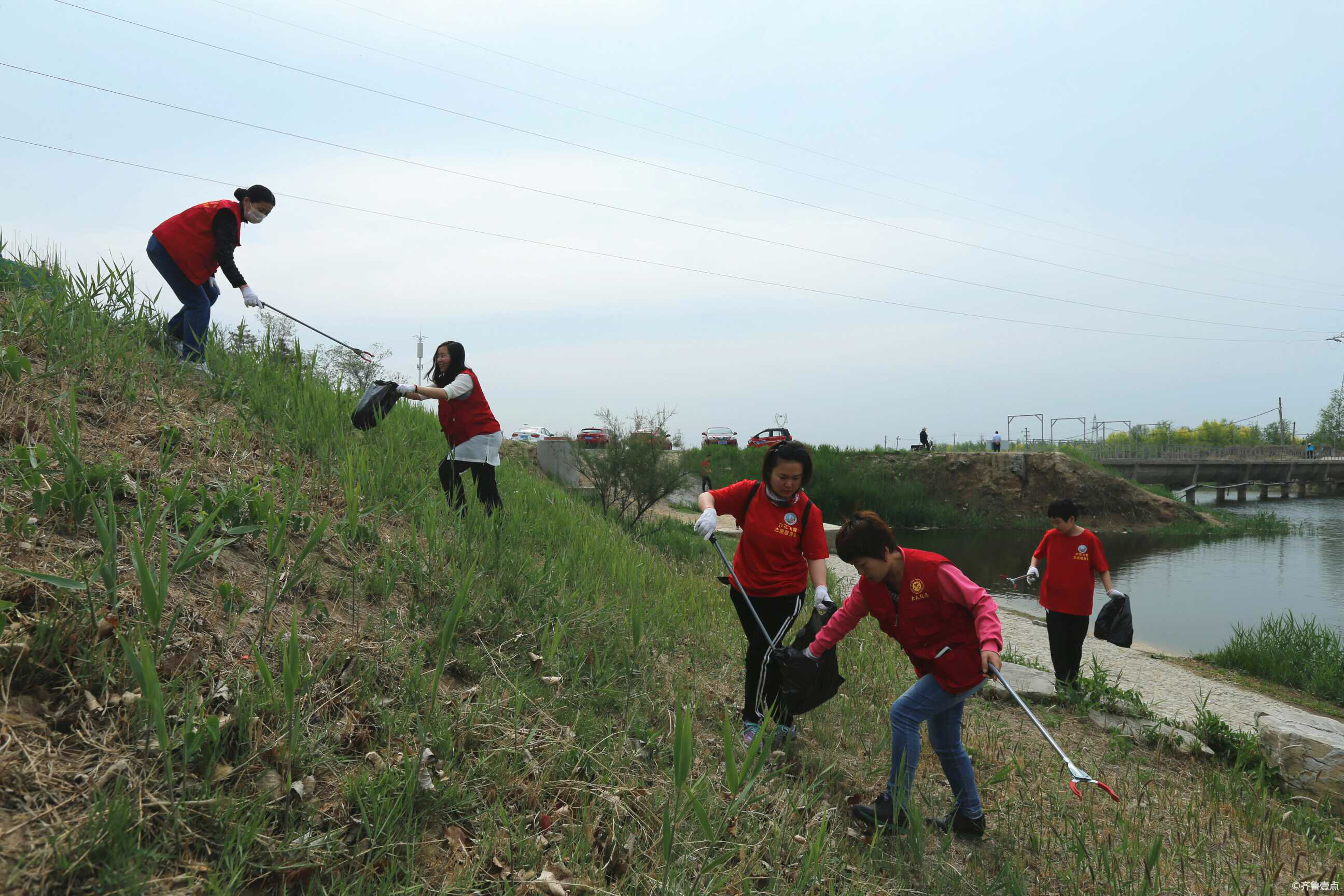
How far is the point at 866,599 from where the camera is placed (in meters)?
3.71

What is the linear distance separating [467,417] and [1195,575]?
2136 centimetres

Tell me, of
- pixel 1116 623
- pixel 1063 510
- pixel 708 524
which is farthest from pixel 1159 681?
pixel 708 524

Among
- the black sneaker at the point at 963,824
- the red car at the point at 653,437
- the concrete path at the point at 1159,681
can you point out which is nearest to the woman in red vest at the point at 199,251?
the black sneaker at the point at 963,824

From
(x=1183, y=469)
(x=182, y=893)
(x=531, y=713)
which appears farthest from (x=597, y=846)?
(x=1183, y=469)

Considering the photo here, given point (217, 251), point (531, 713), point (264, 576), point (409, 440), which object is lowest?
point (531, 713)

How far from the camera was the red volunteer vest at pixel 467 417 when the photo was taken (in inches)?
220

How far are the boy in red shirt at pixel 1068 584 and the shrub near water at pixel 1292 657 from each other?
219 inches

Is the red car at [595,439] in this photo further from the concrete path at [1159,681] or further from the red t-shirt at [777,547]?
the red t-shirt at [777,547]

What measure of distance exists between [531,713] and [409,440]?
4.54 metres

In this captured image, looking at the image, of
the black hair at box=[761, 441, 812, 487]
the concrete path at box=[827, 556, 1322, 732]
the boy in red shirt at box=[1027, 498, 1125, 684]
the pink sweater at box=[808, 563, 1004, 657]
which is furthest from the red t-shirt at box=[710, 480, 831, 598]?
the concrete path at box=[827, 556, 1322, 732]

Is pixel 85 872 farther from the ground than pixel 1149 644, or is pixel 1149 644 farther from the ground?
pixel 85 872

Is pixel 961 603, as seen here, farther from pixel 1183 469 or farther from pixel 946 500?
pixel 1183 469

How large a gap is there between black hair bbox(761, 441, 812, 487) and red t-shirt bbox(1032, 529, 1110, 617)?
3244mm

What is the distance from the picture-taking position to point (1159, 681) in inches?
337
